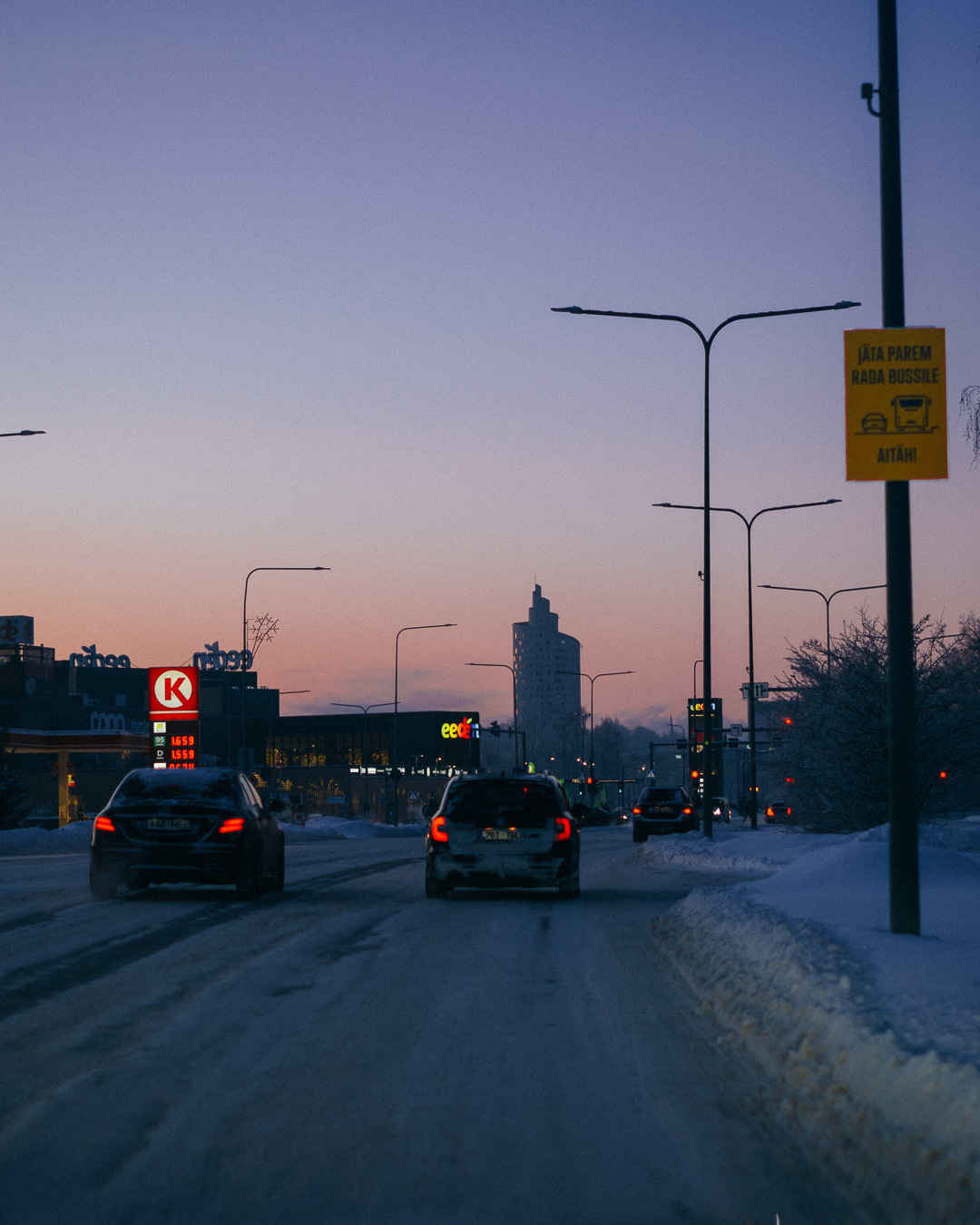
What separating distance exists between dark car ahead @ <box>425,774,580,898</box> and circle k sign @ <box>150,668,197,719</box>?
30894 mm

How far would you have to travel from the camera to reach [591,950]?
42.7ft

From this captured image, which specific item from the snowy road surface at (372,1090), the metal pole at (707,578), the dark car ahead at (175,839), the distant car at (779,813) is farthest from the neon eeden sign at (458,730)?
the snowy road surface at (372,1090)

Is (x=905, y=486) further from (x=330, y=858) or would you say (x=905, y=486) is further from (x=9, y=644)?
(x=9, y=644)

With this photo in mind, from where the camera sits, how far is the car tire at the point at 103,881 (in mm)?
17781

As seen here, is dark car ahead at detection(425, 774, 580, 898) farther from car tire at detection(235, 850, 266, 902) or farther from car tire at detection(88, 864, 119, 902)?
car tire at detection(88, 864, 119, 902)

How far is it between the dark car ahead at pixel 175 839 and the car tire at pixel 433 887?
2.14 meters

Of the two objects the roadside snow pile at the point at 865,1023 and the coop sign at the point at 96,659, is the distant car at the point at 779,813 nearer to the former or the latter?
the roadside snow pile at the point at 865,1023

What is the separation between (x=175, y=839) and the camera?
1769 centimetres

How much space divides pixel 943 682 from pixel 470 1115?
109 ft

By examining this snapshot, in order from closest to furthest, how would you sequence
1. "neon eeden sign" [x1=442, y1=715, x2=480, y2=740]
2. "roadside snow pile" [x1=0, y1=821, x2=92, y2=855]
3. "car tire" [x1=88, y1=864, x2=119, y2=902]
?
1. "car tire" [x1=88, y1=864, x2=119, y2=902]
2. "roadside snow pile" [x1=0, y1=821, x2=92, y2=855]
3. "neon eeden sign" [x1=442, y1=715, x2=480, y2=740]

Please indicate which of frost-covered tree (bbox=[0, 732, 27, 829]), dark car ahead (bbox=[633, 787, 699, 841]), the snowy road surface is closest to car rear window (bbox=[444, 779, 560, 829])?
the snowy road surface

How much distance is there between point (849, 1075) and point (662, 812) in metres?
42.4

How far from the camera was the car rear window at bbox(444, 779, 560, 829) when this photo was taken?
731 inches

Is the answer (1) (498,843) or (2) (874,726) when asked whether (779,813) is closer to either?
(2) (874,726)
